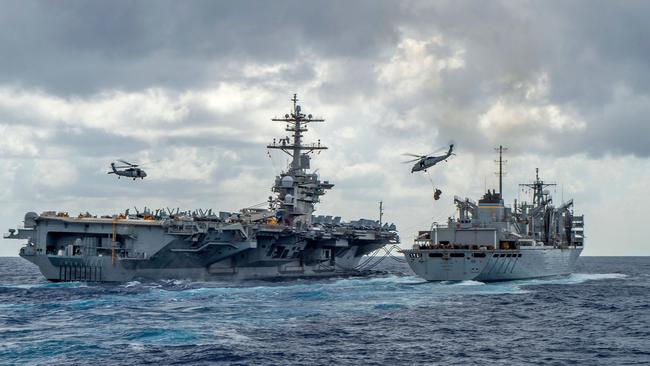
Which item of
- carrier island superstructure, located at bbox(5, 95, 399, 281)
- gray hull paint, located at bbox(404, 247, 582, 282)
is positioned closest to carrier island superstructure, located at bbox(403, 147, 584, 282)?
gray hull paint, located at bbox(404, 247, 582, 282)

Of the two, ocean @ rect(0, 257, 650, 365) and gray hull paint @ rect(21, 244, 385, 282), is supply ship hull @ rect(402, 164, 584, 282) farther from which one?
gray hull paint @ rect(21, 244, 385, 282)

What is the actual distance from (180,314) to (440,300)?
13.4 meters

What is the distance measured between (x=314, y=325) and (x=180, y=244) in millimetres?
19996

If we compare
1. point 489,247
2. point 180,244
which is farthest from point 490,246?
point 180,244

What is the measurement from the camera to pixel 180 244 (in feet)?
153

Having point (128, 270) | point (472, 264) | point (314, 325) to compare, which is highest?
point (472, 264)

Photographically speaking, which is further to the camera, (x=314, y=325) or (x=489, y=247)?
(x=489, y=247)

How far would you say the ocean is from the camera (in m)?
22.7

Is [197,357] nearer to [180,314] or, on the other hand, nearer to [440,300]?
[180,314]

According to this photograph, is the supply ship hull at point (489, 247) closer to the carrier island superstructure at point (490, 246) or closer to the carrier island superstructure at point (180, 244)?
the carrier island superstructure at point (490, 246)

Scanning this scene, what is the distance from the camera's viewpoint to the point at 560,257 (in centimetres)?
6009

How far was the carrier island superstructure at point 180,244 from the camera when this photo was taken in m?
45.4

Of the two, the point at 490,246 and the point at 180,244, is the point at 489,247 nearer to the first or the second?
the point at 490,246

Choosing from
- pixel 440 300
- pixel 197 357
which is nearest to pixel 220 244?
pixel 440 300
